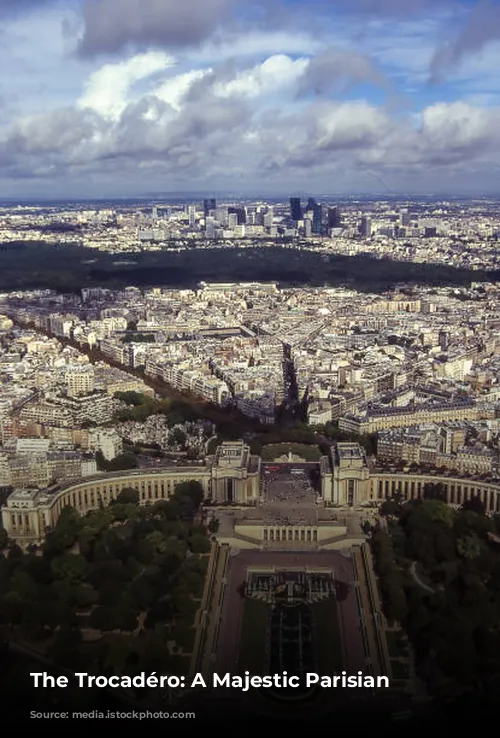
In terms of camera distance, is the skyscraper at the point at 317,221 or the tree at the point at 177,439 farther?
the skyscraper at the point at 317,221

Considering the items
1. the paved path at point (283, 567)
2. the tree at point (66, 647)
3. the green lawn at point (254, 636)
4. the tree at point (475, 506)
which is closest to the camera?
the tree at point (66, 647)

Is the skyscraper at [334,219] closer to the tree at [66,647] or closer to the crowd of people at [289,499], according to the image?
the crowd of people at [289,499]

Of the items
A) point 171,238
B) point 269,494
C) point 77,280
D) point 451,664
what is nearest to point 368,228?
point 171,238

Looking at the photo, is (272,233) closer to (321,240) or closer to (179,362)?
(321,240)

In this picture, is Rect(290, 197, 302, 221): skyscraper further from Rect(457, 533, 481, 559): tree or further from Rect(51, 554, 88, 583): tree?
Rect(51, 554, 88, 583): tree

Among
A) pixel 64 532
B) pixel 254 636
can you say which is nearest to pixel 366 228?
pixel 64 532

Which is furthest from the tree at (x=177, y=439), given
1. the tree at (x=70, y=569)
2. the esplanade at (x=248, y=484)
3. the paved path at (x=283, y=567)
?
the tree at (x=70, y=569)

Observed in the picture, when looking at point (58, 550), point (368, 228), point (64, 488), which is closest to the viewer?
point (58, 550)

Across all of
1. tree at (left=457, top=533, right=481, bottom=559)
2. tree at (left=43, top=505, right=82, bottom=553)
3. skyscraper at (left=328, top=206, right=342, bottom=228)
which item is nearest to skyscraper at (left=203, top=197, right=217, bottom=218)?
skyscraper at (left=328, top=206, right=342, bottom=228)
